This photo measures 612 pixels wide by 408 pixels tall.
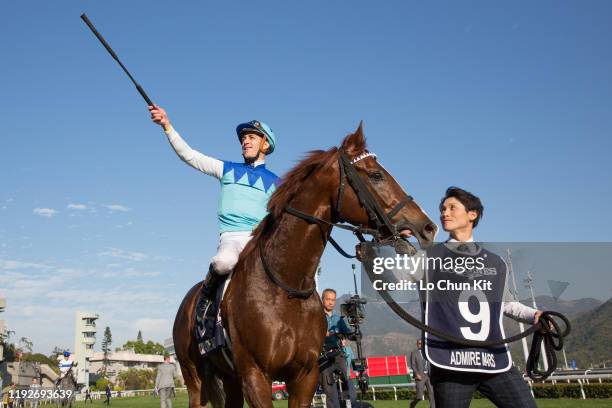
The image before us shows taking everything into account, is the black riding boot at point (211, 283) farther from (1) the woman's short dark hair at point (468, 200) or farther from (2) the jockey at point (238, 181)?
(1) the woman's short dark hair at point (468, 200)

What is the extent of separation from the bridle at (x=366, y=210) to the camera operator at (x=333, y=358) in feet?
17.0

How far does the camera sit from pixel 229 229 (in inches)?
204

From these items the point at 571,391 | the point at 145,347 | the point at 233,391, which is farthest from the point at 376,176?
the point at 145,347

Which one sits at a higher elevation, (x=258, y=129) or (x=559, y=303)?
(x=258, y=129)

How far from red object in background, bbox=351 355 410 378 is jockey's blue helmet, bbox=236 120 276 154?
3358 centimetres

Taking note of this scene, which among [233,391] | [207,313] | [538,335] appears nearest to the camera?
[538,335]

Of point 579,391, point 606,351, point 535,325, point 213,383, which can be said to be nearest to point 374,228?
point 535,325

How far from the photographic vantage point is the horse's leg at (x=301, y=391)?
168 inches

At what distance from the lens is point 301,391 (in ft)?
14.0

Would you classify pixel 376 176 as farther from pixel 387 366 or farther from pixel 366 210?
pixel 387 366

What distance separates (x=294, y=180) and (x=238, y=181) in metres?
0.90

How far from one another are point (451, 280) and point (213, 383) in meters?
3.26

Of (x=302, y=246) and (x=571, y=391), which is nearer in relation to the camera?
(x=302, y=246)

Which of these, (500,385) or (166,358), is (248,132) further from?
(166,358)
